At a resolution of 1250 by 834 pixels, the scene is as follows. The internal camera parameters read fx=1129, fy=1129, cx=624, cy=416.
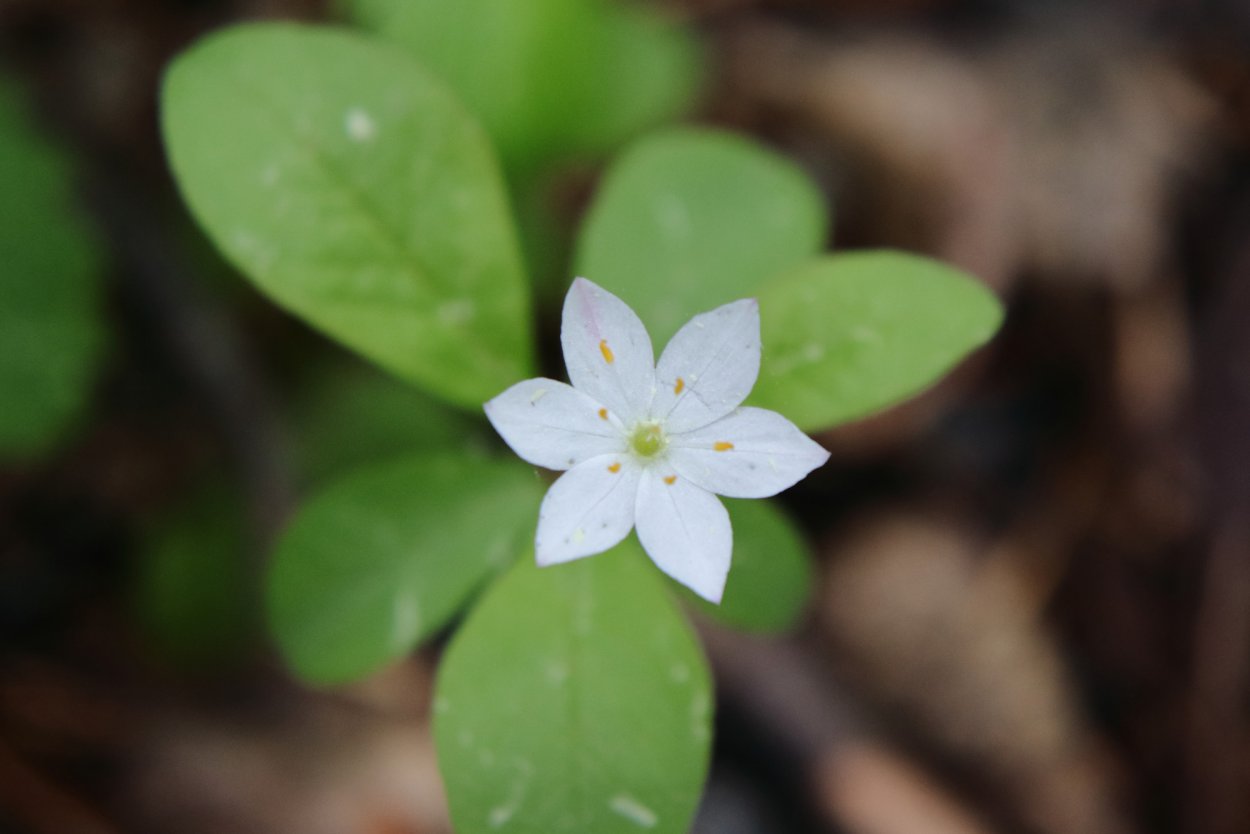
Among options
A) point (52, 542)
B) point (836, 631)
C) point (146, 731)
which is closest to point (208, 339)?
point (52, 542)

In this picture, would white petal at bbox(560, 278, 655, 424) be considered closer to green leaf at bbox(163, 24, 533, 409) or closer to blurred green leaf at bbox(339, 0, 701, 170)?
green leaf at bbox(163, 24, 533, 409)

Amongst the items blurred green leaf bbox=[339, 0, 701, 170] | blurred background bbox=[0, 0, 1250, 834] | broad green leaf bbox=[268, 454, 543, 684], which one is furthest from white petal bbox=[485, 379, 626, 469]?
blurred green leaf bbox=[339, 0, 701, 170]

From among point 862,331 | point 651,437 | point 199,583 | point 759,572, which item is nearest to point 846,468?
point 759,572

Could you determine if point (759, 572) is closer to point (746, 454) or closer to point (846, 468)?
Result: point (746, 454)

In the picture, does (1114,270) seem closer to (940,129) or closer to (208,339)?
(940,129)

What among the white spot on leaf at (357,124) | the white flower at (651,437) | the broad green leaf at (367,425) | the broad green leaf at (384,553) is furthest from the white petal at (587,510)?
the broad green leaf at (367,425)

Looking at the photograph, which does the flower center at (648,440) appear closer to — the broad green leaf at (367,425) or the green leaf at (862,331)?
the green leaf at (862,331)

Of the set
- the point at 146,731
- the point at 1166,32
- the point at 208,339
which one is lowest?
the point at 146,731
